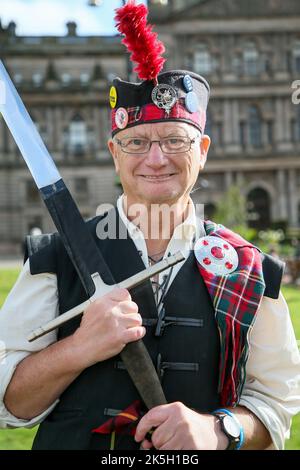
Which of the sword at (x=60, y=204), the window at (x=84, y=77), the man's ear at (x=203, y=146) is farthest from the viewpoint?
the window at (x=84, y=77)

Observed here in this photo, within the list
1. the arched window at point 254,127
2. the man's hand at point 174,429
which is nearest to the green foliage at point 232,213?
the arched window at point 254,127

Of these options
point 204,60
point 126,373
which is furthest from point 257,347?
point 204,60

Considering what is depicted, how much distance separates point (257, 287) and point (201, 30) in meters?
44.3

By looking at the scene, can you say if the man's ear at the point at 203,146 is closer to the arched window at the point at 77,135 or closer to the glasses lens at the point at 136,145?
the glasses lens at the point at 136,145

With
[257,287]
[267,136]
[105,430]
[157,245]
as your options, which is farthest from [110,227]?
[267,136]

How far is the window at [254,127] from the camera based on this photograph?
Result: 44.8 meters

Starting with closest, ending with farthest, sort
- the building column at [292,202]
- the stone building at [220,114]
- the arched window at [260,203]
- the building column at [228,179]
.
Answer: the building column at [292,202], the building column at [228,179], the stone building at [220,114], the arched window at [260,203]

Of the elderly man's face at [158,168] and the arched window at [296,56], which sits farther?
the arched window at [296,56]

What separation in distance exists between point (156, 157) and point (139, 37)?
0.37 metres

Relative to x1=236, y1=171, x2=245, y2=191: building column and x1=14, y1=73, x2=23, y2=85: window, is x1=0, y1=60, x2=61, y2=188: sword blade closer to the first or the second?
x1=236, y1=171, x2=245, y2=191: building column

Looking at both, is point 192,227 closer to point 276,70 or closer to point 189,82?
point 189,82

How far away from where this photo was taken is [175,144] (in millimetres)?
2123

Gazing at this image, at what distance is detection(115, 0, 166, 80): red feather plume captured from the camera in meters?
2.01
